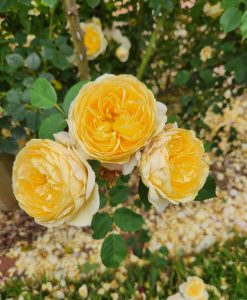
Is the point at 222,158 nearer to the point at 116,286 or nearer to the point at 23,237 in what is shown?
the point at 116,286

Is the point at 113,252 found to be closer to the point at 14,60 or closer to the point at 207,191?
the point at 207,191

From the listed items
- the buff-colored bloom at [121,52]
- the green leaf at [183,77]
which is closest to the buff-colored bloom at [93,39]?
the buff-colored bloom at [121,52]

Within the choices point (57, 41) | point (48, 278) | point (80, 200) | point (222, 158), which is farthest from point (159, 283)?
point (80, 200)

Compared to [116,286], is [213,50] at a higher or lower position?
higher

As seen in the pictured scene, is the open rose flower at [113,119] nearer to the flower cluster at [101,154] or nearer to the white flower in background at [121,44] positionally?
the flower cluster at [101,154]

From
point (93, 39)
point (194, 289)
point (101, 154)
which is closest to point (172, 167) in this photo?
point (101, 154)

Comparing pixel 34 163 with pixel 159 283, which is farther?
pixel 159 283

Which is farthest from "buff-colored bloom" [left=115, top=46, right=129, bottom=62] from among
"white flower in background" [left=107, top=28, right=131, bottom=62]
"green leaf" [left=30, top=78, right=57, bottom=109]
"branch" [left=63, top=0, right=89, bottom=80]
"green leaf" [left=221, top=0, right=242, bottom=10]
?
"green leaf" [left=30, top=78, right=57, bottom=109]
